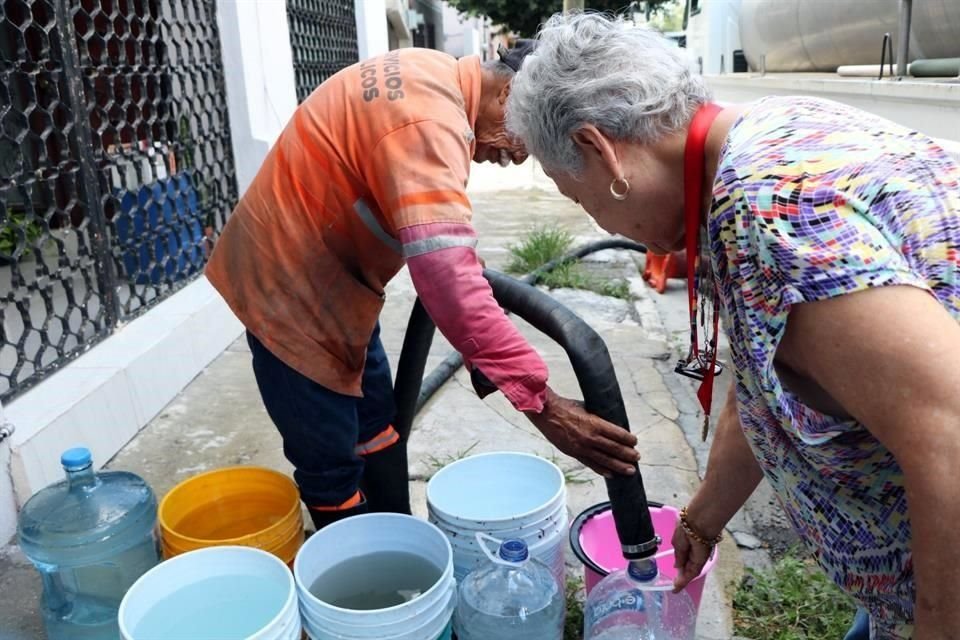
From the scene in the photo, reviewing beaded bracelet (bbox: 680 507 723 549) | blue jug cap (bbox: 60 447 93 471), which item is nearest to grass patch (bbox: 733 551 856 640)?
beaded bracelet (bbox: 680 507 723 549)

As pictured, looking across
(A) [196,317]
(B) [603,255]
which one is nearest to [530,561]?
(A) [196,317]

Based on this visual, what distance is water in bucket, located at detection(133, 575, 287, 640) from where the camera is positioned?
1.78m

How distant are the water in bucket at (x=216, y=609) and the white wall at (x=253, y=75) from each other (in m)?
3.52

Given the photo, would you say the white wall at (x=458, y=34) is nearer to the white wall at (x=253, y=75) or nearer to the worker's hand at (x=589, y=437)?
the white wall at (x=253, y=75)

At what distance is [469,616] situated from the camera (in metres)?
2.04

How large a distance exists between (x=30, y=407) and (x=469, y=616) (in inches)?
79.6

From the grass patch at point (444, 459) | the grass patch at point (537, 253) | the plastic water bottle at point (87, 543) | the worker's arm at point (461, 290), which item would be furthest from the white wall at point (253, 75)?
the worker's arm at point (461, 290)

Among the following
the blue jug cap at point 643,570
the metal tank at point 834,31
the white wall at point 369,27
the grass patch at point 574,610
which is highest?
the white wall at point 369,27

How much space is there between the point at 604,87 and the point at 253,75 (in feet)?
13.8

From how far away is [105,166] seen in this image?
12.8 ft

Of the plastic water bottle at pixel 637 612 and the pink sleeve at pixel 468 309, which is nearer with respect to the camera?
the pink sleeve at pixel 468 309

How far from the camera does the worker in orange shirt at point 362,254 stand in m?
1.75

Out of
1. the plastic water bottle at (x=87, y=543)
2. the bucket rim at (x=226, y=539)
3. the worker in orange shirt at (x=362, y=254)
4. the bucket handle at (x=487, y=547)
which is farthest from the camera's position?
the plastic water bottle at (x=87, y=543)

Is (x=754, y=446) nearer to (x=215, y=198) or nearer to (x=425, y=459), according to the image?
(x=425, y=459)
